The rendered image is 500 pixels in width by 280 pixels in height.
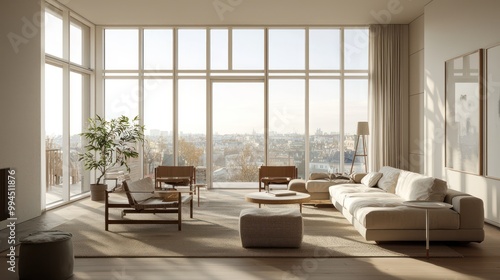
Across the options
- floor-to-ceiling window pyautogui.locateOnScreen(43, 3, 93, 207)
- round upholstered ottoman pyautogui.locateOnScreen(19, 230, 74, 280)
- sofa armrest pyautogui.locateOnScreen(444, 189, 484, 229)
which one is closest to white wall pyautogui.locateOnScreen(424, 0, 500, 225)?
sofa armrest pyautogui.locateOnScreen(444, 189, 484, 229)

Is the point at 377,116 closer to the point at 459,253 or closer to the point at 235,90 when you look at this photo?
the point at 235,90

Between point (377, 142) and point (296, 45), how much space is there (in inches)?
118

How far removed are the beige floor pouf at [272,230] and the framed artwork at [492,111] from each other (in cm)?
312

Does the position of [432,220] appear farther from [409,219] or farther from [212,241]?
[212,241]

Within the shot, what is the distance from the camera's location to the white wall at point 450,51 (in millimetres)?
6652

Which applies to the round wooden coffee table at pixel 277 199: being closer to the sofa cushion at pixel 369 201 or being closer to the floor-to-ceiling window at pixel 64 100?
the sofa cushion at pixel 369 201

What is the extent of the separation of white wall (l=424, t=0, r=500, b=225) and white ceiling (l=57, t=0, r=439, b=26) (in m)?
0.97

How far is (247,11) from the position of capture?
379 inches

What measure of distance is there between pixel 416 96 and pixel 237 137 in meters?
4.22

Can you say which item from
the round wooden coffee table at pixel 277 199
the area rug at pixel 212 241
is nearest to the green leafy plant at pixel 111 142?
the area rug at pixel 212 241

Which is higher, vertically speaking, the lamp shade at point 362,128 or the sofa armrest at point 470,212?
the lamp shade at point 362,128

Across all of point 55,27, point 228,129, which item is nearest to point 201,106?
point 228,129

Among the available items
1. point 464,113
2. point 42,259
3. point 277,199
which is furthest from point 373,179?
point 42,259

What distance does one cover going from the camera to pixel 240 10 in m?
9.55
